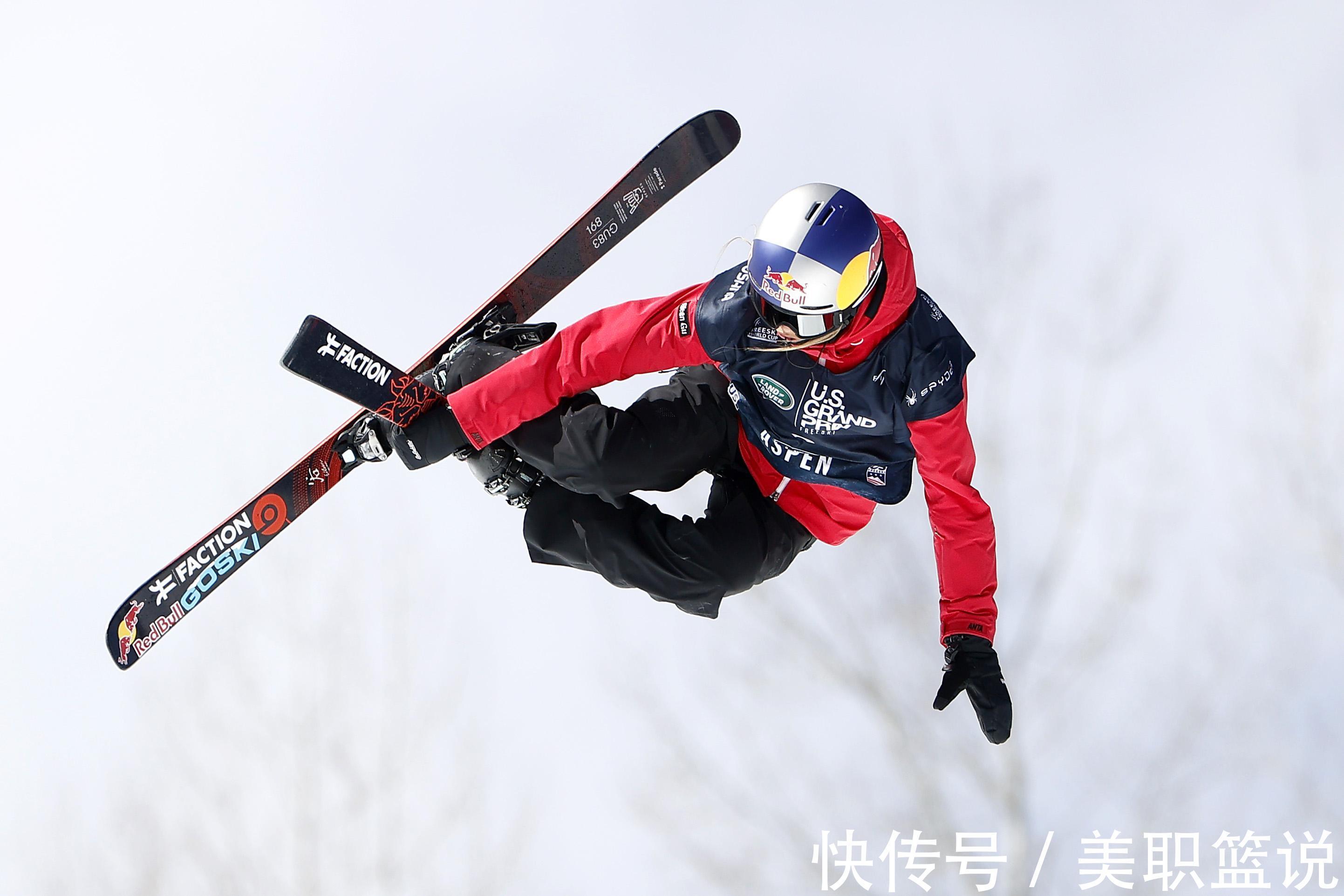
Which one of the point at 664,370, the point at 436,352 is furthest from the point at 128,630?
the point at 664,370

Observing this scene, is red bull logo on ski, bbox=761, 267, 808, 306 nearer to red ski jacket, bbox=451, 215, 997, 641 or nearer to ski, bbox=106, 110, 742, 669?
red ski jacket, bbox=451, 215, 997, 641

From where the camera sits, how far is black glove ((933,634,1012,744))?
12.1ft

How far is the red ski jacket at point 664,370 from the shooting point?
3.62 m

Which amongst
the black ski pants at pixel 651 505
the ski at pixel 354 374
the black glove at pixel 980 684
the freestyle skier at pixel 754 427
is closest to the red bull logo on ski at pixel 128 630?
the freestyle skier at pixel 754 427

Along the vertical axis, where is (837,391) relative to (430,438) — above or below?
below

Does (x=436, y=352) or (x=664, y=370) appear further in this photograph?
(x=436, y=352)

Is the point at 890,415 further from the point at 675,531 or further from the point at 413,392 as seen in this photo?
the point at 413,392

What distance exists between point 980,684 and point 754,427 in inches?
48.4

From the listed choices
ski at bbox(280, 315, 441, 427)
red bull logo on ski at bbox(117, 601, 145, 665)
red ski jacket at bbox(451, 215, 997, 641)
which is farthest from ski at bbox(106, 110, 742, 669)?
red ski jacket at bbox(451, 215, 997, 641)

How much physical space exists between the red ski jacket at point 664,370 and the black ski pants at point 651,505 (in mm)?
155

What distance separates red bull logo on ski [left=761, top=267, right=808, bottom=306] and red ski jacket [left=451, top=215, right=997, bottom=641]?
0.97 ft

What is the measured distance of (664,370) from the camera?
383 cm

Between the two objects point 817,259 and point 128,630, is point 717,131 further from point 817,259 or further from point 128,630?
point 128,630

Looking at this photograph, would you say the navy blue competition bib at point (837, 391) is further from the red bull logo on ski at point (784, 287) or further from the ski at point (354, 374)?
the ski at point (354, 374)
